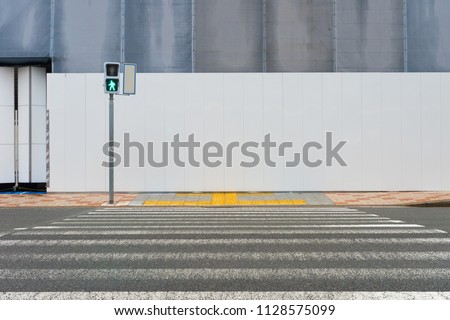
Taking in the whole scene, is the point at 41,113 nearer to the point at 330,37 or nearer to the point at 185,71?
the point at 185,71

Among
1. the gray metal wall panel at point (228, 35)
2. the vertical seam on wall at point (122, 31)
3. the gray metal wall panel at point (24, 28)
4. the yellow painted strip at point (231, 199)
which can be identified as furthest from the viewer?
the gray metal wall panel at point (228, 35)

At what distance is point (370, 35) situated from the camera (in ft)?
63.1

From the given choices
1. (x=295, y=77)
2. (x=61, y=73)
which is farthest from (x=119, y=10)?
(x=295, y=77)

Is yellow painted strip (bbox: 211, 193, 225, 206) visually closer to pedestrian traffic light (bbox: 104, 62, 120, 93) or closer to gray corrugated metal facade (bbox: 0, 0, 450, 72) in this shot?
pedestrian traffic light (bbox: 104, 62, 120, 93)

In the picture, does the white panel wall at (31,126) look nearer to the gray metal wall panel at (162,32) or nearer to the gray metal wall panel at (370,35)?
the gray metal wall panel at (162,32)

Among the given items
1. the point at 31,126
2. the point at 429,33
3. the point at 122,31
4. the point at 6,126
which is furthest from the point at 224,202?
the point at 429,33

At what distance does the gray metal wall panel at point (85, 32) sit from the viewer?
19000 mm

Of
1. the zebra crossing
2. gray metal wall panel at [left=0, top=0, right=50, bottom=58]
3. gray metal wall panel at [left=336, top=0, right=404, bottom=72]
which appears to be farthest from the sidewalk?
gray metal wall panel at [left=0, top=0, right=50, bottom=58]

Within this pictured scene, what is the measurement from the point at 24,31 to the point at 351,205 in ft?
49.4

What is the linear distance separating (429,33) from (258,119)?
8439 millimetres

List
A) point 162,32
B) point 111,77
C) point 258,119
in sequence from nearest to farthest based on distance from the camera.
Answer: point 111,77, point 258,119, point 162,32

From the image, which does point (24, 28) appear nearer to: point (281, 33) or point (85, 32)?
point (85, 32)

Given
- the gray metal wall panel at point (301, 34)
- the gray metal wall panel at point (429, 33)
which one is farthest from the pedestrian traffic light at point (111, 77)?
the gray metal wall panel at point (429, 33)

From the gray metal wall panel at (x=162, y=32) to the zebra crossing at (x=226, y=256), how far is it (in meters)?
9.90
